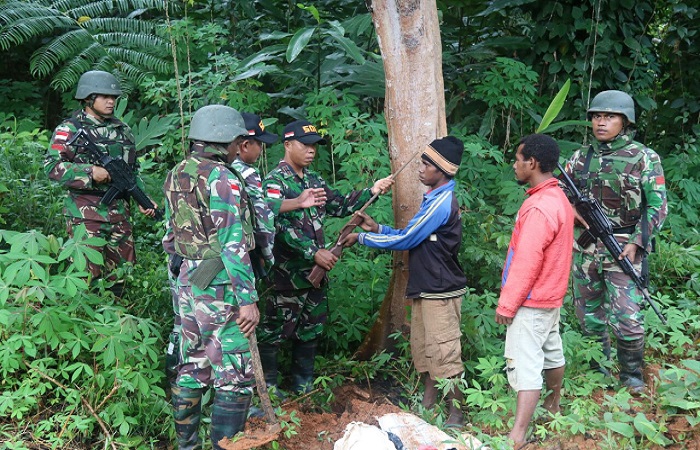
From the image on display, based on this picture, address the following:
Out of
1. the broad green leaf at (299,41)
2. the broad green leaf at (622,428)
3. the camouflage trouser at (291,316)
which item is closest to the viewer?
the broad green leaf at (622,428)

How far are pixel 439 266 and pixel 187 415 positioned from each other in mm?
1760

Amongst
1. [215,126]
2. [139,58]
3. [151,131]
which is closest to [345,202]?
[215,126]

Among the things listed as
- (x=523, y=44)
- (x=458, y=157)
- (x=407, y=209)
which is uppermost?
(x=523, y=44)

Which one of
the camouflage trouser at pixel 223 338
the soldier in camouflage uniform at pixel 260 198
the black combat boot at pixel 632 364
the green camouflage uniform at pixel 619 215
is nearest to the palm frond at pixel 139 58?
the soldier in camouflage uniform at pixel 260 198

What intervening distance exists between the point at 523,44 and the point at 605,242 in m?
3.35

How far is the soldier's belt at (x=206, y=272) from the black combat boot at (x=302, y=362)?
1383 mm

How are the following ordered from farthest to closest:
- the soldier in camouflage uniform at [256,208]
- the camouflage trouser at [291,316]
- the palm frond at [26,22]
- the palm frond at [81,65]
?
the palm frond at [81,65]
the palm frond at [26,22]
the camouflage trouser at [291,316]
the soldier in camouflage uniform at [256,208]

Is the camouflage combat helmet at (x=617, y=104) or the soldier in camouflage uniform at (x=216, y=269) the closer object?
the soldier in camouflage uniform at (x=216, y=269)

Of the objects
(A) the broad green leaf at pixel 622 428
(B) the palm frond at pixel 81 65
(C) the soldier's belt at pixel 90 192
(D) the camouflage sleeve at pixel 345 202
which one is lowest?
(A) the broad green leaf at pixel 622 428

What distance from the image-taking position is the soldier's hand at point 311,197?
441cm

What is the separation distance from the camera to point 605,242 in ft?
15.3

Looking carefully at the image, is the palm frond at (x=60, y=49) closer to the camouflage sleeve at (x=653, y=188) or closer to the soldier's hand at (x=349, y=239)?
the soldier's hand at (x=349, y=239)

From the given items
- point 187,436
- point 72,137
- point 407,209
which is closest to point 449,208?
point 407,209

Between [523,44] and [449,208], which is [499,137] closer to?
[523,44]
